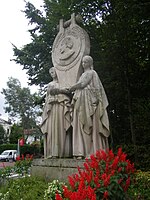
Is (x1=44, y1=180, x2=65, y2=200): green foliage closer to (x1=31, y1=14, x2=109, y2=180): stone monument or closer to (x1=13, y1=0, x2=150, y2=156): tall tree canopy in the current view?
(x1=31, y1=14, x2=109, y2=180): stone monument

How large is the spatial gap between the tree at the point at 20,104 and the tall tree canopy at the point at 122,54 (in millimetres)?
36416

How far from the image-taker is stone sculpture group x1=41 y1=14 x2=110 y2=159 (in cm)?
641

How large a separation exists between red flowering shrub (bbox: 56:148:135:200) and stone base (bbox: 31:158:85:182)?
150 centimetres

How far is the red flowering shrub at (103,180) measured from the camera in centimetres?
336

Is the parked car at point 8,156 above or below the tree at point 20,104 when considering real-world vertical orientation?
below

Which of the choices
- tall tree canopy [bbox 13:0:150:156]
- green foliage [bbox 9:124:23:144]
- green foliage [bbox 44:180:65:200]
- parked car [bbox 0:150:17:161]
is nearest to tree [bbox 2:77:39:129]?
green foliage [bbox 9:124:23:144]

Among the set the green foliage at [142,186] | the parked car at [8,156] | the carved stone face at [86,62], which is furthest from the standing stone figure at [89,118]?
the parked car at [8,156]

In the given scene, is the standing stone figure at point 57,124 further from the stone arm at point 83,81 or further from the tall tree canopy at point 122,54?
the tall tree canopy at point 122,54

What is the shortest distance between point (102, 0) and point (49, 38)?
4.03 meters

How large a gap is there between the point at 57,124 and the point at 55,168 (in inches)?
43.2

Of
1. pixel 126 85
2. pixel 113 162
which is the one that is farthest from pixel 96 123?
pixel 126 85

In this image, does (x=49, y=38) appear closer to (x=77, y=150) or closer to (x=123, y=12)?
(x=123, y=12)

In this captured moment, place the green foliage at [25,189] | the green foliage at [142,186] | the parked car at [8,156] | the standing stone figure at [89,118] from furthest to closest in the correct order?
the parked car at [8,156]
the standing stone figure at [89,118]
the green foliage at [142,186]
the green foliage at [25,189]

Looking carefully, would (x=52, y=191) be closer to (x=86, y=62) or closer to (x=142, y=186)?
(x=142, y=186)
